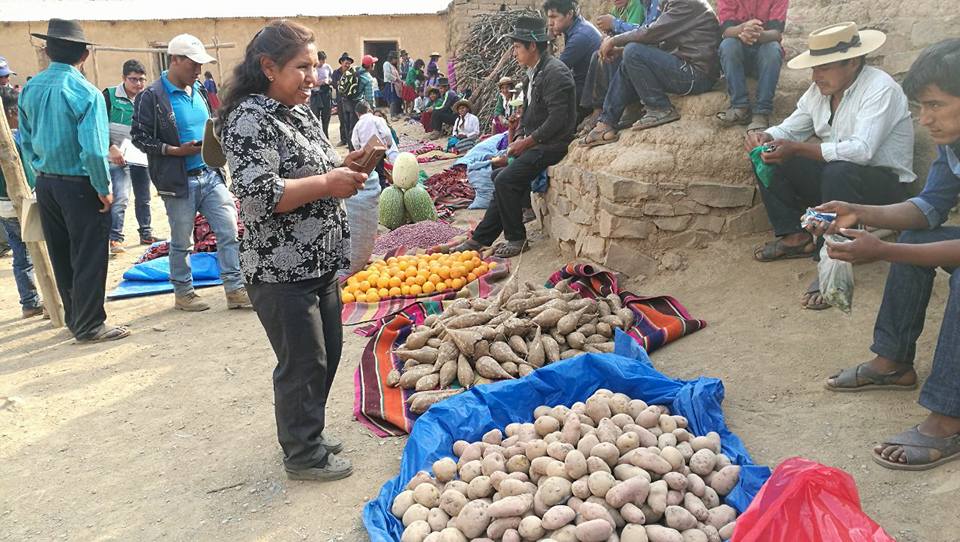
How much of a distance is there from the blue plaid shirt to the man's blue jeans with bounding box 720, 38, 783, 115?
171 inches

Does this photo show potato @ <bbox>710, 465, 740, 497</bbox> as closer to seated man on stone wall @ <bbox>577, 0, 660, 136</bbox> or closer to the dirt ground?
the dirt ground

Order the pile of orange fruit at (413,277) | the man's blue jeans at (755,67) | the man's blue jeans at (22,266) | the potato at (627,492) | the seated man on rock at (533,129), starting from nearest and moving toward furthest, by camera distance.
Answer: the potato at (627,492) → the man's blue jeans at (755,67) → the man's blue jeans at (22,266) → the pile of orange fruit at (413,277) → the seated man on rock at (533,129)

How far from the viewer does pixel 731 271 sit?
4.73m

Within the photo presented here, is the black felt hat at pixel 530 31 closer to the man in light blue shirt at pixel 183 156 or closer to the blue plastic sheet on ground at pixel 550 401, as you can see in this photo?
the man in light blue shirt at pixel 183 156

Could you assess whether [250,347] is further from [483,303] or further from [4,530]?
[4,530]

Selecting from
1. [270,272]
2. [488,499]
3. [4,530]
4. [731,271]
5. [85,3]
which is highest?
[85,3]

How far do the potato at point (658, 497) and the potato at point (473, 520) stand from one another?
59 cm

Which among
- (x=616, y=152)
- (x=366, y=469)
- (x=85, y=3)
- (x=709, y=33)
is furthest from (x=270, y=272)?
(x=85, y=3)

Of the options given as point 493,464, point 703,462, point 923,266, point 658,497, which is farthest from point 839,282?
point 493,464

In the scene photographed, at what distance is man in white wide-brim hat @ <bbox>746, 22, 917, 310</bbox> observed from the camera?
379 cm

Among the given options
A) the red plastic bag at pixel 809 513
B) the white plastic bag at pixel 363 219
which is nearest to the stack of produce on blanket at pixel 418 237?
the white plastic bag at pixel 363 219

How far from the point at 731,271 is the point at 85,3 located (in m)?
24.8

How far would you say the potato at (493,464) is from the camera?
2.74 m

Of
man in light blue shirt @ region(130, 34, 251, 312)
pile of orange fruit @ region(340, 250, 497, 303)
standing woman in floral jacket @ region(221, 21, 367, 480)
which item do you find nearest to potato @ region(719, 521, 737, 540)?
standing woman in floral jacket @ region(221, 21, 367, 480)
